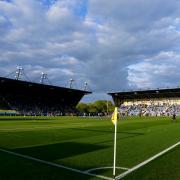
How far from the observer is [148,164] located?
41.9 ft

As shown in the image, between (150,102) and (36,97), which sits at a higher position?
(150,102)

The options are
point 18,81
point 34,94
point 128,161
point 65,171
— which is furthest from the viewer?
point 34,94

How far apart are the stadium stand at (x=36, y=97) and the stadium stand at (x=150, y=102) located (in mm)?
17628

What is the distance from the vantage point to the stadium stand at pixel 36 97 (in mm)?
99688

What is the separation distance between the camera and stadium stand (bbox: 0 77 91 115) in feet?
327

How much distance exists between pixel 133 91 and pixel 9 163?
130m

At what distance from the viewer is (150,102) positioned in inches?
5404

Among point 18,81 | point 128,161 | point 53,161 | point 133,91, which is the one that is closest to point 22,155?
point 53,161

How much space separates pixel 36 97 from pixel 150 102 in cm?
4673

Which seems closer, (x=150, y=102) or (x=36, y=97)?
(x=36, y=97)

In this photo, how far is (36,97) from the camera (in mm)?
114312

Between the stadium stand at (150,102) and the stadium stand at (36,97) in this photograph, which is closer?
the stadium stand at (36,97)

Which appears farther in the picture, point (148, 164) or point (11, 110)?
point (11, 110)

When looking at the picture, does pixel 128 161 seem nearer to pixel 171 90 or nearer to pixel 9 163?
pixel 9 163
